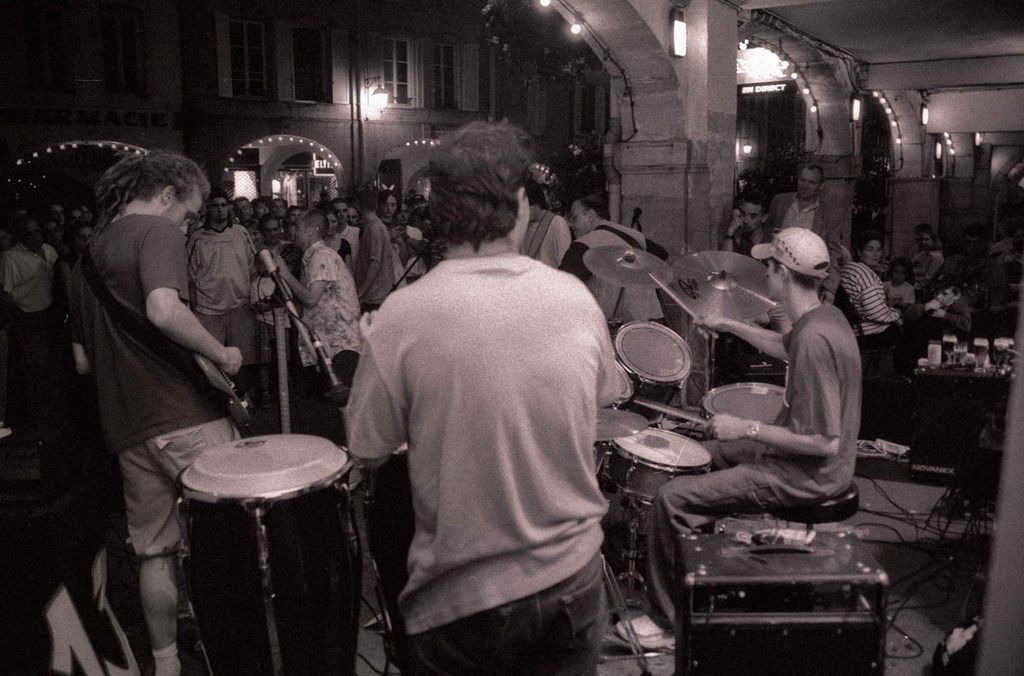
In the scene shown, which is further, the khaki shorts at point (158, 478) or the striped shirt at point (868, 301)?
the striped shirt at point (868, 301)

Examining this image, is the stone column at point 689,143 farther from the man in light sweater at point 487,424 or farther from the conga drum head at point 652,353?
the man in light sweater at point 487,424

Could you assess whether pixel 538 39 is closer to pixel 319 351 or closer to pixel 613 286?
pixel 613 286

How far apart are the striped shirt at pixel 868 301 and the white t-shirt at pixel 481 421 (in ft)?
19.7

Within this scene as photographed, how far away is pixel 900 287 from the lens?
8211mm

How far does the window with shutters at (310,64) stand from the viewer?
68.6 feet

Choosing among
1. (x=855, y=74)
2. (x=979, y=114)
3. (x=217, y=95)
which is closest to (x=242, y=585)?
(x=855, y=74)

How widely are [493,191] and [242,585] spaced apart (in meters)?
1.61

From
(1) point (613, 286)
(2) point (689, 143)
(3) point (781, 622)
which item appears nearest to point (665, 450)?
(3) point (781, 622)

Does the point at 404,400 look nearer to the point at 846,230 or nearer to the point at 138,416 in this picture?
the point at 138,416

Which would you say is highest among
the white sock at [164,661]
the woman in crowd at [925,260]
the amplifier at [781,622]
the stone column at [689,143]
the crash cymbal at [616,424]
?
the stone column at [689,143]

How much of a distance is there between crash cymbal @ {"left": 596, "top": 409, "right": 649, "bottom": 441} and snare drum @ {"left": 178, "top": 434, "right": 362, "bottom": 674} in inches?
38.9

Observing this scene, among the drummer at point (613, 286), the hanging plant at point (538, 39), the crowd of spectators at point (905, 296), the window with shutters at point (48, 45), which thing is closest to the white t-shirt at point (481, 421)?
the drummer at point (613, 286)

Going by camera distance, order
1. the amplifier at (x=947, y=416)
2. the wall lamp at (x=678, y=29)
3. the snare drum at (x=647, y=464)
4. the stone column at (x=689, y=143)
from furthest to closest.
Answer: the stone column at (x=689, y=143)
the wall lamp at (x=678, y=29)
the amplifier at (x=947, y=416)
the snare drum at (x=647, y=464)

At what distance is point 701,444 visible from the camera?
409cm
